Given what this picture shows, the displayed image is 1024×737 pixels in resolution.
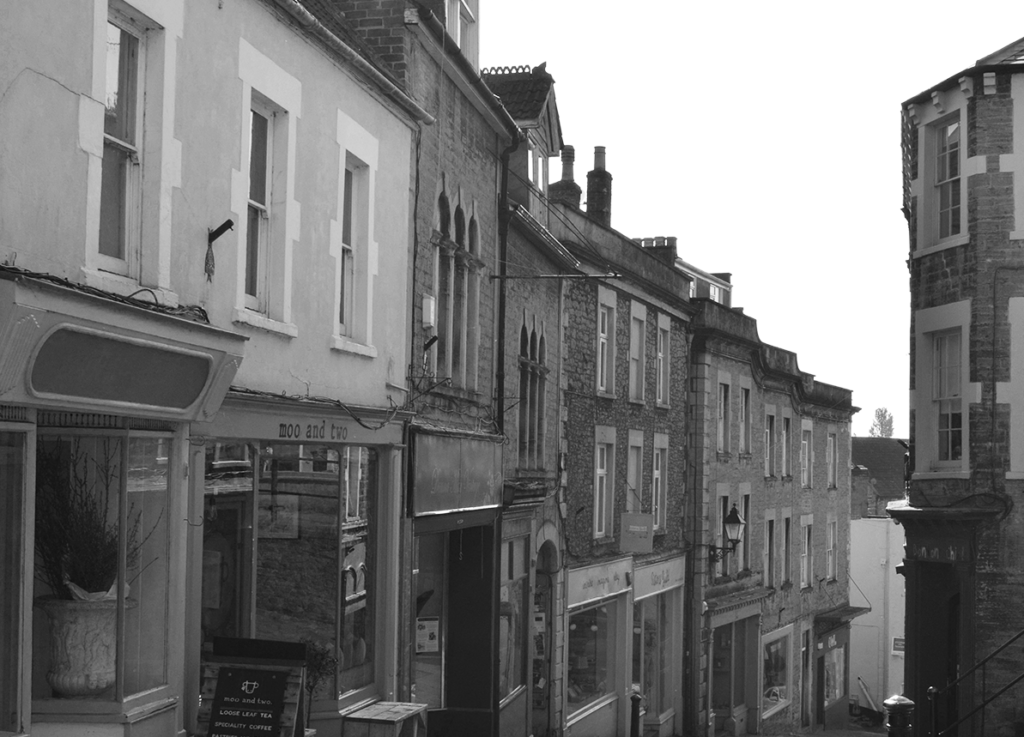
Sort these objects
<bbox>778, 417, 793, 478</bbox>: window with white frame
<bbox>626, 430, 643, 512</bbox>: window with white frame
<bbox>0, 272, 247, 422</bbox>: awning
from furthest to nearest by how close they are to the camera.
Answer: <bbox>778, 417, 793, 478</bbox>: window with white frame, <bbox>626, 430, 643, 512</bbox>: window with white frame, <bbox>0, 272, 247, 422</bbox>: awning

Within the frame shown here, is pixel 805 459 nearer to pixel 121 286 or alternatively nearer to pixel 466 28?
pixel 466 28

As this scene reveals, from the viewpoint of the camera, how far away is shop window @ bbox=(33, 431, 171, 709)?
337 inches

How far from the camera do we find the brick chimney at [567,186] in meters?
30.4

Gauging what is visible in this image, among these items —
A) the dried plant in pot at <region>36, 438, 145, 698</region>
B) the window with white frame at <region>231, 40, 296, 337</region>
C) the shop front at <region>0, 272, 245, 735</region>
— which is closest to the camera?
the shop front at <region>0, 272, 245, 735</region>

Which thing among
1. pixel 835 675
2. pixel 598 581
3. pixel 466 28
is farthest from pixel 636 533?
pixel 835 675

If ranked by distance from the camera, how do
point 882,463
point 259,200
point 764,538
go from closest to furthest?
1. point 259,200
2. point 764,538
3. point 882,463

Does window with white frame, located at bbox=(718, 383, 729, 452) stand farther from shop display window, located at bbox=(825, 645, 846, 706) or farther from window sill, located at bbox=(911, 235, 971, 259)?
shop display window, located at bbox=(825, 645, 846, 706)

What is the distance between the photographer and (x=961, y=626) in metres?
21.0

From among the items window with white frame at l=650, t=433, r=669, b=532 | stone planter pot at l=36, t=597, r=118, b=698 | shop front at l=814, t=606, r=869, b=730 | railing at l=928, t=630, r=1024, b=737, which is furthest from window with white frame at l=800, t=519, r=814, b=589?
stone planter pot at l=36, t=597, r=118, b=698

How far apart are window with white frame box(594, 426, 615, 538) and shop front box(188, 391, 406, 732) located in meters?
11.2

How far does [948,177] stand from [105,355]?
17391 millimetres

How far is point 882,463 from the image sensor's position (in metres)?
67.8

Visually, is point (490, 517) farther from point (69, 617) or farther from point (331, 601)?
point (69, 617)

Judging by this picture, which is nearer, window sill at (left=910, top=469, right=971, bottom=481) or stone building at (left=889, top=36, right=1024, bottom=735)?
stone building at (left=889, top=36, right=1024, bottom=735)
